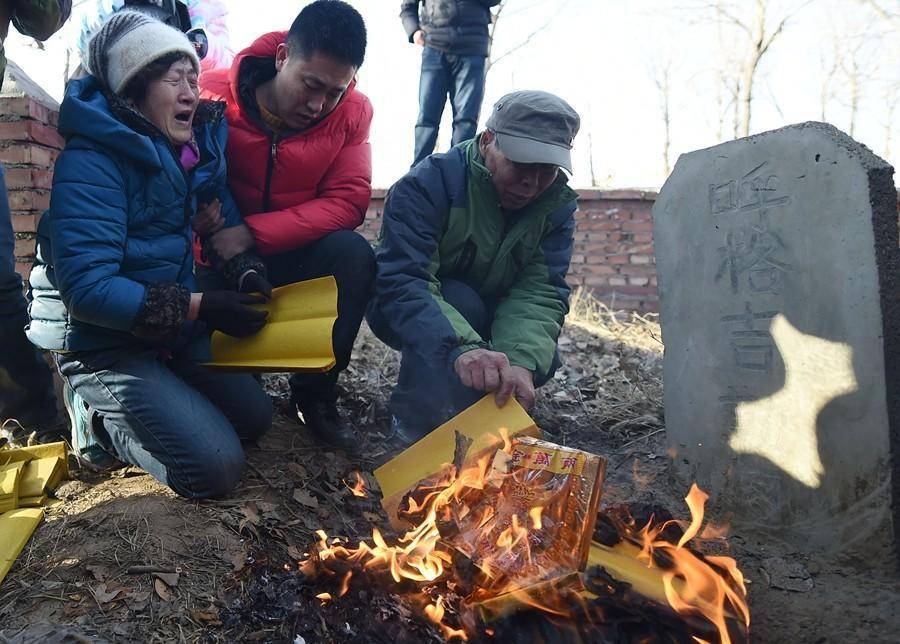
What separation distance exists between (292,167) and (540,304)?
4.22 feet

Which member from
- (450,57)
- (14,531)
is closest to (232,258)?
(14,531)

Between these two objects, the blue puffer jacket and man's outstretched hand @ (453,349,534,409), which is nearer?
the blue puffer jacket

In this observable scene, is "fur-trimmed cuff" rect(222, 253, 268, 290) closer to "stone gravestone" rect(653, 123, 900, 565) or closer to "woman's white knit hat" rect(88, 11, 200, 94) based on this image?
"woman's white knit hat" rect(88, 11, 200, 94)

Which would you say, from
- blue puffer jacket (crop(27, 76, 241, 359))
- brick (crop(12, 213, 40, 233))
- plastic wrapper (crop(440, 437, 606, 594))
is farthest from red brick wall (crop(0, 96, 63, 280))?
plastic wrapper (crop(440, 437, 606, 594))

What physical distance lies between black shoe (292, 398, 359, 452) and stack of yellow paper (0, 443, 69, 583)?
0.98 metres

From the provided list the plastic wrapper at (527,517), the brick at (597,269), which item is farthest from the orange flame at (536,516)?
the brick at (597,269)

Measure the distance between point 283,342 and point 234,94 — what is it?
1097mm

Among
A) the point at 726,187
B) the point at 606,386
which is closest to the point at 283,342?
the point at 726,187

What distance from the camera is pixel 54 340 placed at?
244 cm

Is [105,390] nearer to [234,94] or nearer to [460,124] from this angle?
[234,94]

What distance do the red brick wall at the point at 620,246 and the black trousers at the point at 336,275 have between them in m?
5.32

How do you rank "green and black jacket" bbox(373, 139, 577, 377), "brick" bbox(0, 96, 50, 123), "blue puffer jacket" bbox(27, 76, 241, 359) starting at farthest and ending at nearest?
"brick" bbox(0, 96, 50, 123) < "green and black jacket" bbox(373, 139, 577, 377) < "blue puffer jacket" bbox(27, 76, 241, 359)

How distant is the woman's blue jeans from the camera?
2.40m

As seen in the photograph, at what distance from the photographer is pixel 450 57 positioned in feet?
18.5
